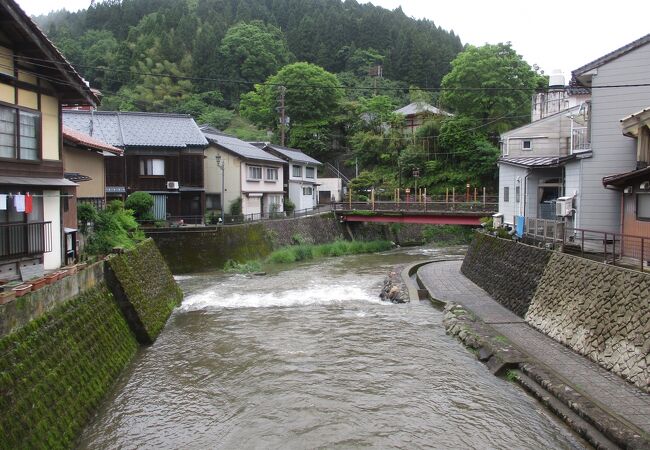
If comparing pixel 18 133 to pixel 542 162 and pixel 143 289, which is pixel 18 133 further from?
pixel 542 162

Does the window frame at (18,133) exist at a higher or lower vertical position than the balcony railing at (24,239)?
higher

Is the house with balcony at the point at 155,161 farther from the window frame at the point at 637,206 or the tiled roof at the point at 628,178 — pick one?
the window frame at the point at 637,206

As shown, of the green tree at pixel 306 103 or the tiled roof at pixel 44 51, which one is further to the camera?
the green tree at pixel 306 103

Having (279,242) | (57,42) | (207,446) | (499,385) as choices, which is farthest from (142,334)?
(57,42)

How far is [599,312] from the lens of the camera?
11438mm

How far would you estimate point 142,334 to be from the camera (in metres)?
13.9

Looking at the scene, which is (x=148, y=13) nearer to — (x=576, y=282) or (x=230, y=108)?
(x=230, y=108)

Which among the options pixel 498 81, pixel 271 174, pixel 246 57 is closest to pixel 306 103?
pixel 271 174

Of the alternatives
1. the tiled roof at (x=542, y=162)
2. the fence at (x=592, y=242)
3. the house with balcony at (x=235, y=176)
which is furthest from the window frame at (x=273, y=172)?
the fence at (x=592, y=242)

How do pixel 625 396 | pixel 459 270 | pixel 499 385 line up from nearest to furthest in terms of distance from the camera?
pixel 625 396, pixel 499 385, pixel 459 270

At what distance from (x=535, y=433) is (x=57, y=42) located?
9448cm

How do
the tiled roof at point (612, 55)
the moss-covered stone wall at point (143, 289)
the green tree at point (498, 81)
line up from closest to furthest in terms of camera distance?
1. the moss-covered stone wall at point (143, 289)
2. the tiled roof at point (612, 55)
3. the green tree at point (498, 81)

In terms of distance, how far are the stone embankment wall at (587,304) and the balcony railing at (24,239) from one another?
13738mm

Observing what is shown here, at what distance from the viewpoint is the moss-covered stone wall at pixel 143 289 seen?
1384cm
